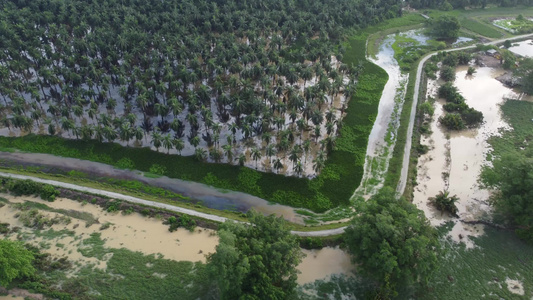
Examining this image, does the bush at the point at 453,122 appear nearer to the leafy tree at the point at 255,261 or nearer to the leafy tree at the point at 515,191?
the leafy tree at the point at 515,191

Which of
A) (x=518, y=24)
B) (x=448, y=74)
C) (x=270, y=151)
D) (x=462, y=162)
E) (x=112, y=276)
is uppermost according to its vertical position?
(x=518, y=24)

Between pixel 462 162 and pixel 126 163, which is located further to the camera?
pixel 462 162

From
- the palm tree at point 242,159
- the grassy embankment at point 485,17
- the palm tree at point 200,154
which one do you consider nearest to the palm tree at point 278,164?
the palm tree at point 242,159

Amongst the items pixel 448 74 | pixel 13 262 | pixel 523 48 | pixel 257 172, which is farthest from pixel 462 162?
pixel 13 262

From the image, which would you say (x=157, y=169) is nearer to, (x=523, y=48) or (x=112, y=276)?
(x=112, y=276)

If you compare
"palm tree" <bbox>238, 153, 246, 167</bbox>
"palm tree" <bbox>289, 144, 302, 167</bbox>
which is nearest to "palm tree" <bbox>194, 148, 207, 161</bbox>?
"palm tree" <bbox>238, 153, 246, 167</bbox>
